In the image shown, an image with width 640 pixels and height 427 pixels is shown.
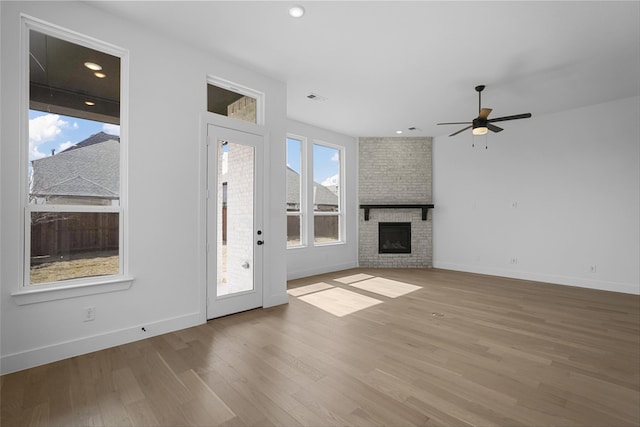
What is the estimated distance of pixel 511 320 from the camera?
146 inches

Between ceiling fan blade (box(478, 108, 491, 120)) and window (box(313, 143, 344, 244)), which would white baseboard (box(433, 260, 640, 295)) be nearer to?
window (box(313, 143, 344, 244))

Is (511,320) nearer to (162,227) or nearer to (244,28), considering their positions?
(162,227)

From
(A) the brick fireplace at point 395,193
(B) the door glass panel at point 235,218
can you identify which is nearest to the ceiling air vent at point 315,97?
(B) the door glass panel at point 235,218

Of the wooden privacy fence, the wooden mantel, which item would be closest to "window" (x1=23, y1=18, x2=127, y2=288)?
the wooden privacy fence

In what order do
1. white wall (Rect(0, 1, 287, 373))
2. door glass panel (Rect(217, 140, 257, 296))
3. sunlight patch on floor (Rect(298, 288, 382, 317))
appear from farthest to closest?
1. sunlight patch on floor (Rect(298, 288, 382, 317))
2. door glass panel (Rect(217, 140, 257, 296))
3. white wall (Rect(0, 1, 287, 373))

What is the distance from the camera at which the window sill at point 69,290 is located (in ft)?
7.99

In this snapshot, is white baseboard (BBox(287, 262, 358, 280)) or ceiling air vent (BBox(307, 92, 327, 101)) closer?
ceiling air vent (BBox(307, 92, 327, 101))

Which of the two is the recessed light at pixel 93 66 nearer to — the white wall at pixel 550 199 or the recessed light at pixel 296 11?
the recessed light at pixel 296 11

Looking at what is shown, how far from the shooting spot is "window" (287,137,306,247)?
6203 mm

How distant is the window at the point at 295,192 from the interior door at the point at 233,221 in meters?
2.16

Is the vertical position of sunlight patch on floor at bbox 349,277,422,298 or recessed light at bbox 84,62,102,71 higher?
recessed light at bbox 84,62,102,71

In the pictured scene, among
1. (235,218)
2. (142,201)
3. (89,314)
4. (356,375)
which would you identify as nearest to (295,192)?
(235,218)

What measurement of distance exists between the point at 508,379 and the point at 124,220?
3631mm

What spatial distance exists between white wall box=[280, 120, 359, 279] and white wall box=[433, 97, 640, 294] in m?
2.06
